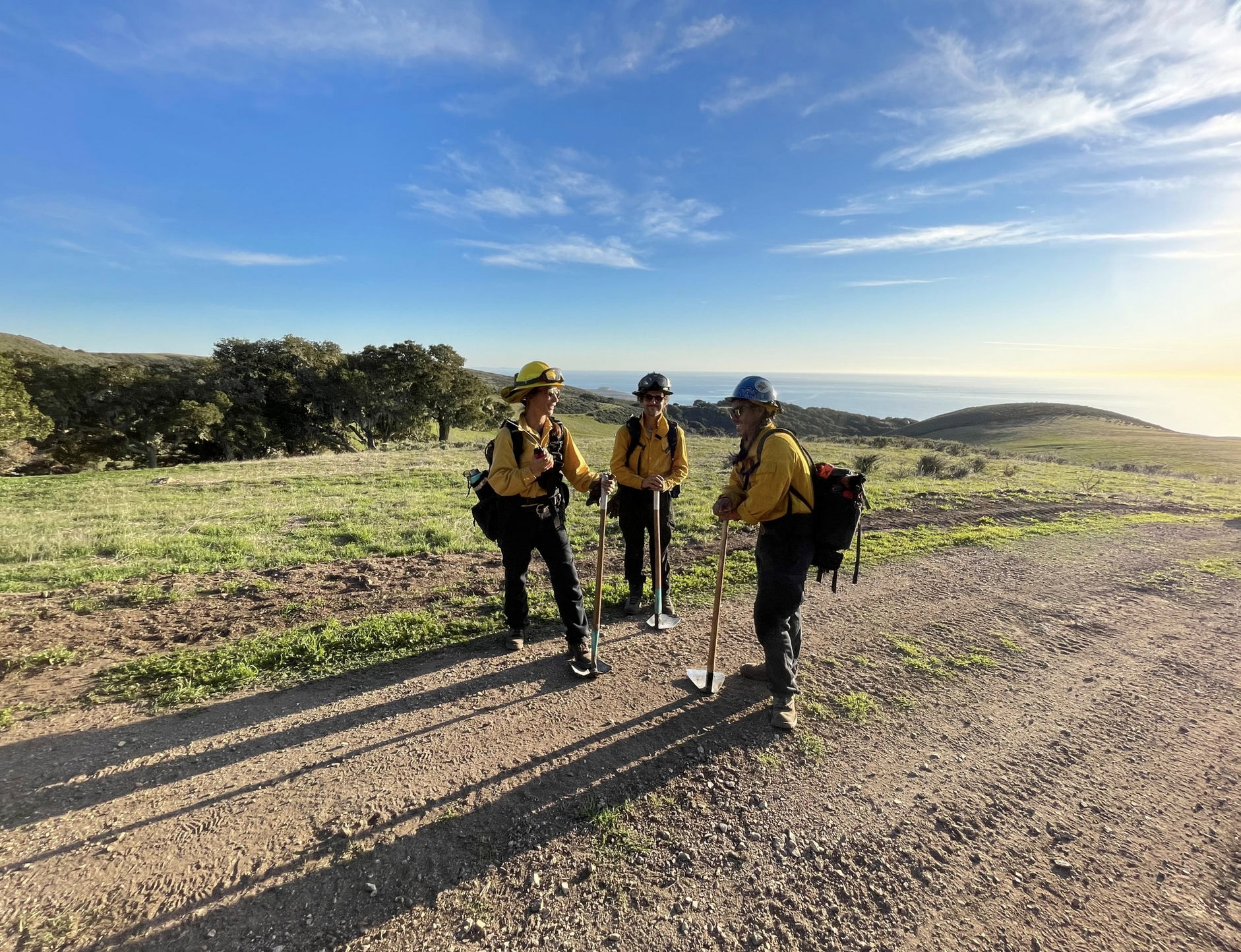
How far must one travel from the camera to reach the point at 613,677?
4.84m

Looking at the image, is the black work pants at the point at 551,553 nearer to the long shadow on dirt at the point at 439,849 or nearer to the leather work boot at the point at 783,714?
the long shadow on dirt at the point at 439,849

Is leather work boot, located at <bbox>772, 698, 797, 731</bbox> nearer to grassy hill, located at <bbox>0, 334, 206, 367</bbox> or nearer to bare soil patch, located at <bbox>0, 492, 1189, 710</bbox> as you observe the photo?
bare soil patch, located at <bbox>0, 492, 1189, 710</bbox>

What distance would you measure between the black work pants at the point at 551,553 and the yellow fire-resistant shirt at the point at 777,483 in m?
1.88

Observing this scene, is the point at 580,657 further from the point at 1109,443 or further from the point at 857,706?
the point at 1109,443

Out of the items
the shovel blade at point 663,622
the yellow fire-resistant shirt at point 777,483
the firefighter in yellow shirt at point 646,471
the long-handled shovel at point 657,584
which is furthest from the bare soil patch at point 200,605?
the yellow fire-resistant shirt at point 777,483

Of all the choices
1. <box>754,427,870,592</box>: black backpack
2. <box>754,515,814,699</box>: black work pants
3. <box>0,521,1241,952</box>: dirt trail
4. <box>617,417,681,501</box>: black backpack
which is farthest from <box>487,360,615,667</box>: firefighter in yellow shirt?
<box>754,427,870,592</box>: black backpack

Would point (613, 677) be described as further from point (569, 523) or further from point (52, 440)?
point (52, 440)

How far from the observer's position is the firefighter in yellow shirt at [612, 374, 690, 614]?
5.88 meters

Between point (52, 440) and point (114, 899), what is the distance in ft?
127

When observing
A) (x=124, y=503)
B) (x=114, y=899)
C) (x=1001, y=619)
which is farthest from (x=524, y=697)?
(x=124, y=503)

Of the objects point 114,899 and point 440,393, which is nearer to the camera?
point 114,899

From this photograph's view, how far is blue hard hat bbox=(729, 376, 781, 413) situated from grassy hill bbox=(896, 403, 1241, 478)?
1545 inches

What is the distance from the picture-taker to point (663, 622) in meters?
5.93

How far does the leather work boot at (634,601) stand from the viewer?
6242 mm
